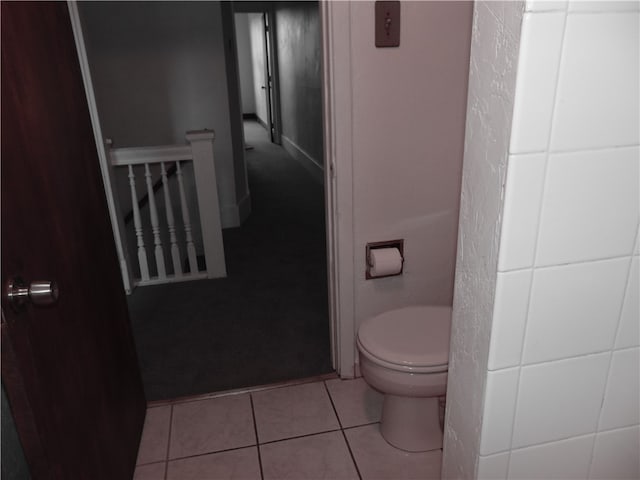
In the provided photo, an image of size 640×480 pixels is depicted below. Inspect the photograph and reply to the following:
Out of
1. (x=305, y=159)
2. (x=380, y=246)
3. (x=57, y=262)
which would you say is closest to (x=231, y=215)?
(x=305, y=159)

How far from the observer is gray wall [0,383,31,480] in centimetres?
91

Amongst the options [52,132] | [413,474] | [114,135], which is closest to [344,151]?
[52,132]

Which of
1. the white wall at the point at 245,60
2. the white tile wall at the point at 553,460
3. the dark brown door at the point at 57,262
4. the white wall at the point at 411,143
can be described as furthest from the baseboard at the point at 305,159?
the white tile wall at the point at 553,460

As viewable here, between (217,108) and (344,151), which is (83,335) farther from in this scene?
(217,108)

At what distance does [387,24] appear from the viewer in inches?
65.1

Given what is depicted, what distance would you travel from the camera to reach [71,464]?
1.09 m

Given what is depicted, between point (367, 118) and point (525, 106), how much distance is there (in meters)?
1.14

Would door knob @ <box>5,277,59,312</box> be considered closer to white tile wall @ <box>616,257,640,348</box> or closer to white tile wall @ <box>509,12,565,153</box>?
white tile wall @ <box>509,12,565,153</box>

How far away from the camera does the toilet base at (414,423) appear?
172 centimetres

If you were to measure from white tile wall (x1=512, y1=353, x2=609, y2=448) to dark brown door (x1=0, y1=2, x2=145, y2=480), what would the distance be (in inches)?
34.8

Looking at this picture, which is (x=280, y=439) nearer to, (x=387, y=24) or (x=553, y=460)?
(x=553, y=460)

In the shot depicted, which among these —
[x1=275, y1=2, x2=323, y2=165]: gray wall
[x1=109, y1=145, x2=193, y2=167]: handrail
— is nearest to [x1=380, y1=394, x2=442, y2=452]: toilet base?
[x1=109, y1=145, x2=193, y2=167]: handrail

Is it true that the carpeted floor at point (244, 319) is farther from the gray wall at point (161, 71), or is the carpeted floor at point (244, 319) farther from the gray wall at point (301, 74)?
the gray wall at point (301, 74)

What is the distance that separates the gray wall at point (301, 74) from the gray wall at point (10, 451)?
3998mm
